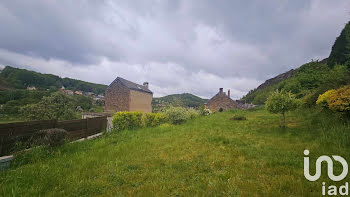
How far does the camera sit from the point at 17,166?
4.25 metres

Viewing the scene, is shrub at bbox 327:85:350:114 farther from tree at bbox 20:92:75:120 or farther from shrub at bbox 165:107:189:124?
tree at bbox 20:92:75:120

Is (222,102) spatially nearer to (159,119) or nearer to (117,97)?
(117,97)

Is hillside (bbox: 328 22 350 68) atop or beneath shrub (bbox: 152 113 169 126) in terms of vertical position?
atop

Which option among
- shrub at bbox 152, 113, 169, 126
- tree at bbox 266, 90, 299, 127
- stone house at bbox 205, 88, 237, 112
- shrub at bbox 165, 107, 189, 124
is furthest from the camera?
stone house at bbox 205, 88, 237, 112

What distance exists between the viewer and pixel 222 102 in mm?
38312

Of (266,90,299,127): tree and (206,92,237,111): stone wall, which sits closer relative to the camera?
(266,90,299,127): tree

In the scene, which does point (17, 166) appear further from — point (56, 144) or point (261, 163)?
point (261, 163)

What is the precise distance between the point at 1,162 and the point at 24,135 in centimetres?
141

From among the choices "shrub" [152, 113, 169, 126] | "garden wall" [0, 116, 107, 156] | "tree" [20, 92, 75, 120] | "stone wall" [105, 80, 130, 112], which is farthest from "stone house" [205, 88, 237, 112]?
"garden wall" [0, 116, 107, 156]

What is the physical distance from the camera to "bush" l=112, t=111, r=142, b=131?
11.2 meters

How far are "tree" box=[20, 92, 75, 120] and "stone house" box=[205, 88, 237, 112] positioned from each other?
3478 centimetres

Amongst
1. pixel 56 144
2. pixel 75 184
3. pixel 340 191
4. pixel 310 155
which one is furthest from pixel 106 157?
pixel 310 155

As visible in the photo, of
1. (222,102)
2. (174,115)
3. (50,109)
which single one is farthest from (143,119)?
(222,102)

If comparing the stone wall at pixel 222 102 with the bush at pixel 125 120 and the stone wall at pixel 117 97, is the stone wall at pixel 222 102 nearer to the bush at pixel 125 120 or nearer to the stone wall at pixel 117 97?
the stone wall at pixel 117 97
